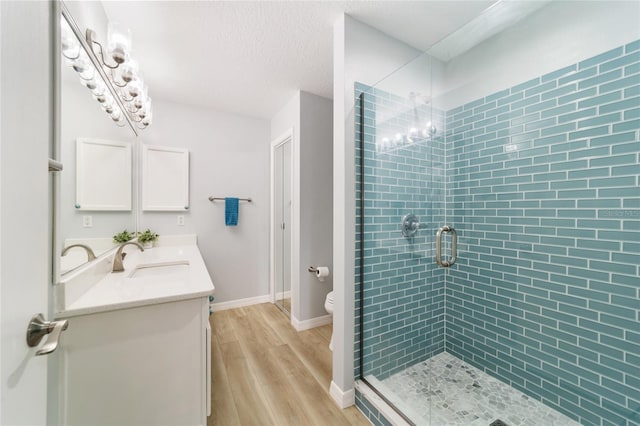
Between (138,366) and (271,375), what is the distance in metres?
1.02

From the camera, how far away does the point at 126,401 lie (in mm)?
1090

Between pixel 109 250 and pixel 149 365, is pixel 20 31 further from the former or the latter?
pixel 109 250

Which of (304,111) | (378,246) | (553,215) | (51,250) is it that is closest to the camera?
(51,250)

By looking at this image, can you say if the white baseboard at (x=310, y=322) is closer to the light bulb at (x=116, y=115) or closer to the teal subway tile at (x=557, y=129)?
the light bulb at (x=116, y=115)

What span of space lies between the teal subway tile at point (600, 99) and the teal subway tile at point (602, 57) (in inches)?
6.8

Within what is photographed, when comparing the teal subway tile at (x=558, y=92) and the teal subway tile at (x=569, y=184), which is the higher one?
the teal subway tile at (x=558, y=92)

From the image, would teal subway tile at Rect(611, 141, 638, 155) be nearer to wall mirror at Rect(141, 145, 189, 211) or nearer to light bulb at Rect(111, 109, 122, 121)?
light bulb at Rect(111, 109, 122, 121)

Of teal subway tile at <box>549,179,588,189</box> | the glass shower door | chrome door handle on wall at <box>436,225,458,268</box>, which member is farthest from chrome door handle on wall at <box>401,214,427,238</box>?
teal subway tile at <box>549,179,588,189</box>

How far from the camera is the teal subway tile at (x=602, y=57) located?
1.19 metres

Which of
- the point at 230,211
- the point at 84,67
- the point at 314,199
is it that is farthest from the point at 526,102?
the point at 230,211

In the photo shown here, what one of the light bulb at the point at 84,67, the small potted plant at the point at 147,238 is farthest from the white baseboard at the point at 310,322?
the light bulb at the point at 84,67

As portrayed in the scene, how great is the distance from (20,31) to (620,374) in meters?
2.60

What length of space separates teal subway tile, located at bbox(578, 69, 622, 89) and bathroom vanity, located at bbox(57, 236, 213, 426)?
2.24m

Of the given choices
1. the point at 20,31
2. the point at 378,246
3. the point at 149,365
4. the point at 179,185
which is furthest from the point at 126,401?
the point at 179,185
